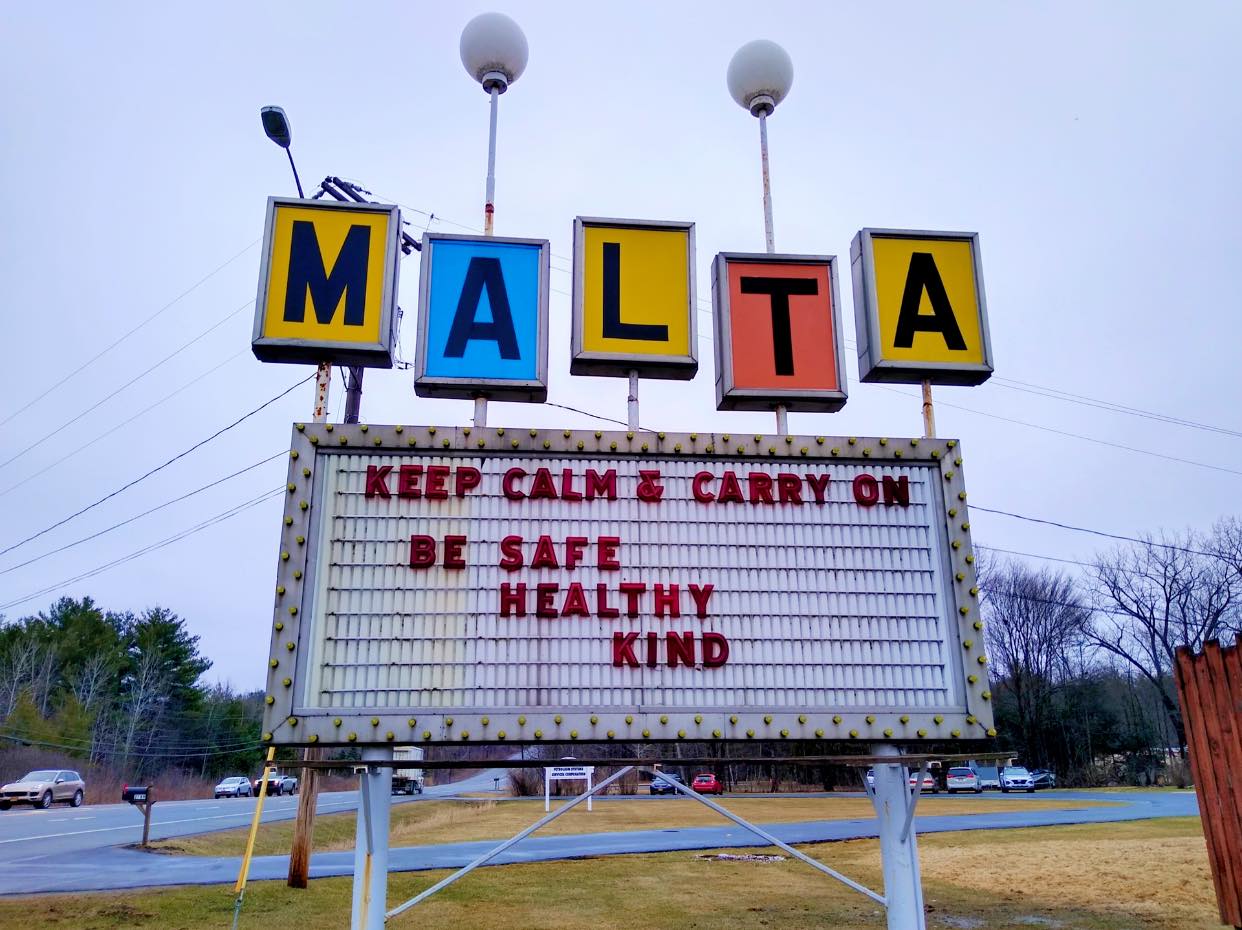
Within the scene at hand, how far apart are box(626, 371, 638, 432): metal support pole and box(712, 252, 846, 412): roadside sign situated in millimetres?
Answer: 620

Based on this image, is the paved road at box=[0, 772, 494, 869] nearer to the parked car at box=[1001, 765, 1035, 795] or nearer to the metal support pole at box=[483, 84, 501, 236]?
the metal support pole at box=[483, 84, 501, 236]

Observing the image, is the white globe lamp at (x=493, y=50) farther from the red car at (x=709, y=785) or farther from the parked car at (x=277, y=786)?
the parked car at (x=277, y=786)

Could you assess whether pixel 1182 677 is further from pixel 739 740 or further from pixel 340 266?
pixel 340 266

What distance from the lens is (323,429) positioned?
6270mm

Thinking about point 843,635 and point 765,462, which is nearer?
point 843,635

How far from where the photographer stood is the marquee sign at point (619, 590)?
5.70 meters

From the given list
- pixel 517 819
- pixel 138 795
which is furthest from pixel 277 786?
pixel 138 795

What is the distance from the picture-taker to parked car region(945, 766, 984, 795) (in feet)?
149

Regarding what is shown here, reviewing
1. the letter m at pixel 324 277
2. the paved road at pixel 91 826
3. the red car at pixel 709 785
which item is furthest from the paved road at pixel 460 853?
the red car at pixel 709 785

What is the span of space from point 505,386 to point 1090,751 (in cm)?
6134

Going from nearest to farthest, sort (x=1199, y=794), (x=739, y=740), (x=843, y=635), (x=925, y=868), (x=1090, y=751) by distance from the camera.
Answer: (x=739, y=740), (x=843, y=635), (x=1199, y=794), (x=925, y=868), (x=1090, y=751)

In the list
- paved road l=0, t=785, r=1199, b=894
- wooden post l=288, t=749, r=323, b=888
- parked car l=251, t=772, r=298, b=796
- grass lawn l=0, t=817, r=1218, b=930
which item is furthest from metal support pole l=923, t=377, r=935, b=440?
parked car l=251, t=772, r=298, b=796

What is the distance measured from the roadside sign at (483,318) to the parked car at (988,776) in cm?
4927

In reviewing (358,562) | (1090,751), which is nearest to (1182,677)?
(358,562)
